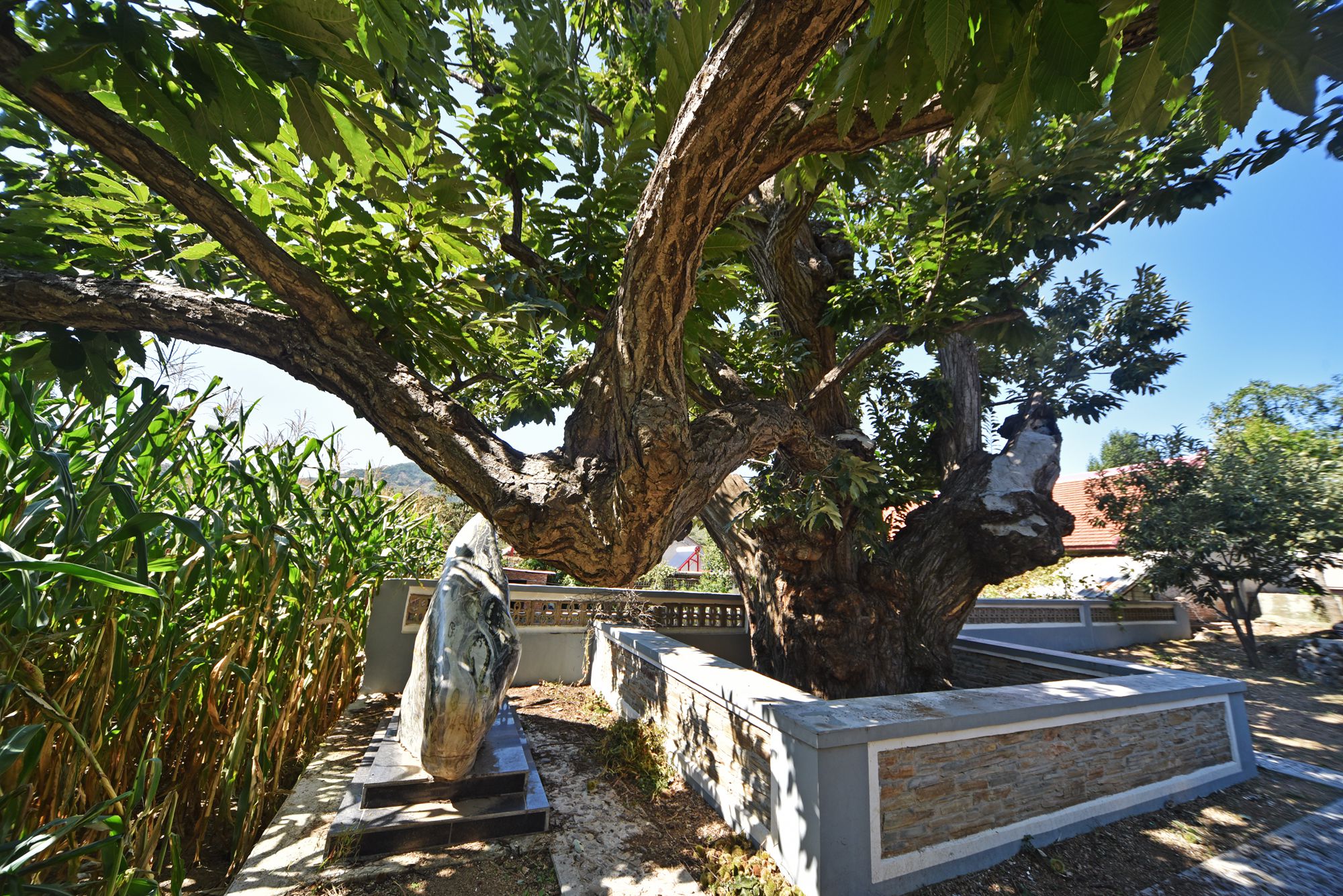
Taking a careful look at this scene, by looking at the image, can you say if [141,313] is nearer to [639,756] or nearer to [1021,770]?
[639,756]

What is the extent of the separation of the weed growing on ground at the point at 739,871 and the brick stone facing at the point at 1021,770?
2.03ft

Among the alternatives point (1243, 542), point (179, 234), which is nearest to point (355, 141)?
point (179, 234)

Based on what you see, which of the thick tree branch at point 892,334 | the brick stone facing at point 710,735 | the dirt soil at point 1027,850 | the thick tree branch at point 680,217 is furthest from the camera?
the thick tree branch at point 892,334

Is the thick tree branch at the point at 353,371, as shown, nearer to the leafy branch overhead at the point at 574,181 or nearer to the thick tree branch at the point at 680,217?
the leafy branch overhead at the point at 574,181

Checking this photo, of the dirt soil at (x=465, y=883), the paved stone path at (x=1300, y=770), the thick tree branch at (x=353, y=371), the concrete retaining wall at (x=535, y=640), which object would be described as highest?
the thick tree branch at (x=353, y=371)

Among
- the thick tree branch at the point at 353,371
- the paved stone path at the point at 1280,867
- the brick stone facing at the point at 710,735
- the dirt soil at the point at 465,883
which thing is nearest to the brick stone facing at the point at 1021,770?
the paved stone path at the point at 1280,867

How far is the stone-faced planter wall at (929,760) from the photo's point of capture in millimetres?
2770

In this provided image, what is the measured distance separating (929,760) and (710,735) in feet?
4.77

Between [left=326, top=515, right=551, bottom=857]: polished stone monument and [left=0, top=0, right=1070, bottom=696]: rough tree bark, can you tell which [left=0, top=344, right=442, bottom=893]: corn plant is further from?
[left=326, top=515, right=551, bottom=857]: polished stone monument

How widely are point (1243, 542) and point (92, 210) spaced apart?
1336cm

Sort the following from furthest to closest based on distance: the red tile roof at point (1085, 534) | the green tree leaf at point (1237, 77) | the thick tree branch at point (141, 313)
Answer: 1. the red tile roof at point (1085, 534)
2. the thick tree branch at point (141, 313)
3. the green tree leaf at point (1237, 77)

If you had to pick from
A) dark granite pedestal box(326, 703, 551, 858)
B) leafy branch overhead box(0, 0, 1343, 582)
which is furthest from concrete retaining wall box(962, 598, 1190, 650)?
dark granite pedestal box(326, 703, 551, 858)

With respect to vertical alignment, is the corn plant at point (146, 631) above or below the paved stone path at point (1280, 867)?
above

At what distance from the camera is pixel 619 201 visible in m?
2.85
